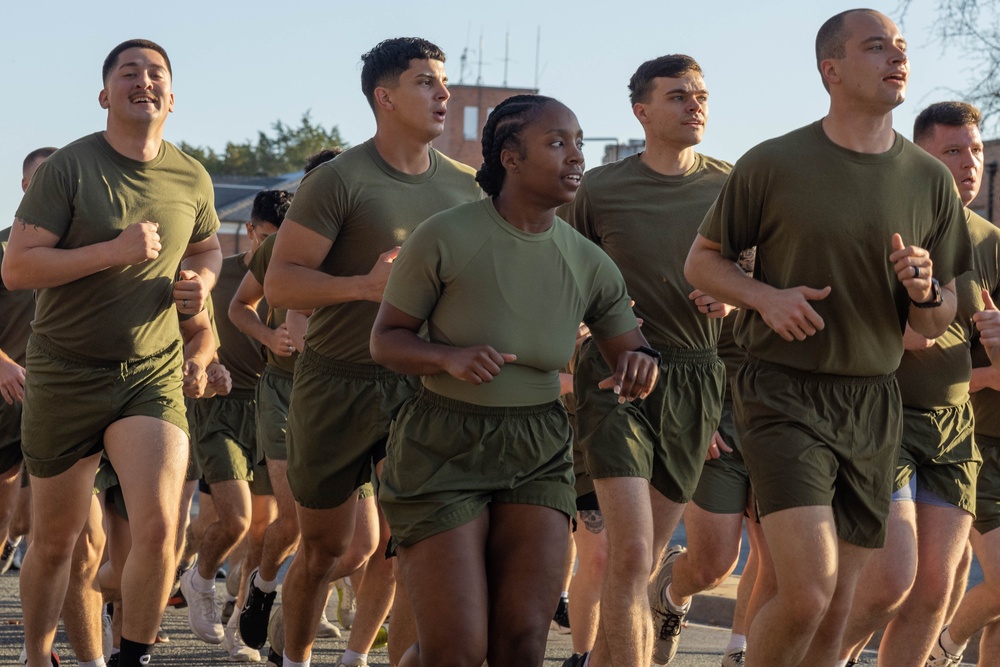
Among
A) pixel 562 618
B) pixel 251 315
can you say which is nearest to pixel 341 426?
pixel 251 315

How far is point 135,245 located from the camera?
21.2 ft

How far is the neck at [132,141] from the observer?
6.88 m

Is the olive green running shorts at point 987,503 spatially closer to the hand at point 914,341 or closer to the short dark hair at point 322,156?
the hand at point 914,341

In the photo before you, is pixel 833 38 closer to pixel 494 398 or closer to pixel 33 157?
pixel 494 398

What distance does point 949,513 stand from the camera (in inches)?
269

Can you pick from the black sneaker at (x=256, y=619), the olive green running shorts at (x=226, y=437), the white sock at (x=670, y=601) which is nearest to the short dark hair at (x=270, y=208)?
the olive green running shorts at (x=226, y=437)

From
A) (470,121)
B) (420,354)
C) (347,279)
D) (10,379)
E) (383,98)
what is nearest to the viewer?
(420,354)

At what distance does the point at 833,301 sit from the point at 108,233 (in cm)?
294

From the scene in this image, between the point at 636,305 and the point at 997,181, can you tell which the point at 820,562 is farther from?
the point at 997,181

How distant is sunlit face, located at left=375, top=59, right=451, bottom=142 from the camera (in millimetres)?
6984

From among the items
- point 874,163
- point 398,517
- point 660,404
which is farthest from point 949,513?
point 398,517

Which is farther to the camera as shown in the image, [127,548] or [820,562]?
[127,548]

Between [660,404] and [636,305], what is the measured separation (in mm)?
456

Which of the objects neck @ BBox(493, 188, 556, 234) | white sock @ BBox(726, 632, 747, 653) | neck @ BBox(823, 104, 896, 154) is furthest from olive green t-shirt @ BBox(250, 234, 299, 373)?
neck @ BBox(823, 104, 896, 154)
